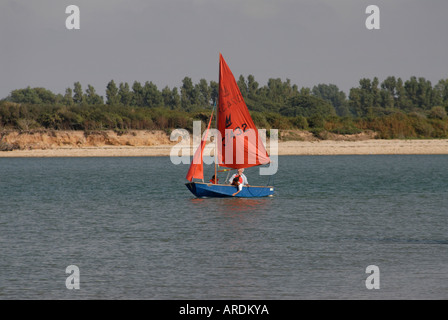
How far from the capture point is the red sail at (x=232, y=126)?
41125 millimetres

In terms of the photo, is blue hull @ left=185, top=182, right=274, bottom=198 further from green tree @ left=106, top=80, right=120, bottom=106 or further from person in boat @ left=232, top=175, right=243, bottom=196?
green tree @ left=106, top=80, right=120, bottom=106

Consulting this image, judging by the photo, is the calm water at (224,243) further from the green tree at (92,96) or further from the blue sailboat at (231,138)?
the green tree at (92,96)

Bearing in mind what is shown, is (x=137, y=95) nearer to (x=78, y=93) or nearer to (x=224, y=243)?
(x=78, y=93)

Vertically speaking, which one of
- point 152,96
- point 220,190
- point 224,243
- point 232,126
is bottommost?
point 224,243

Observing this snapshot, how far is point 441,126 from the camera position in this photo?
114 metres

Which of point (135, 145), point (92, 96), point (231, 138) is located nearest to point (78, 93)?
point (92, 96)

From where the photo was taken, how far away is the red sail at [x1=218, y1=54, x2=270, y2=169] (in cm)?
4112

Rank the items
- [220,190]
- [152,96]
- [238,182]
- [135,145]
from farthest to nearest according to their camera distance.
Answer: [152,96]
[135,145]
[220,190]
[238,182]

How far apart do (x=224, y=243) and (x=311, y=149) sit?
75.9 metres

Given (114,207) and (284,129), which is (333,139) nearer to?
(284,129)

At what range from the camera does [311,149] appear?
A: 10212cm

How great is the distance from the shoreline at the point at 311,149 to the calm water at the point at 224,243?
41.6 metres

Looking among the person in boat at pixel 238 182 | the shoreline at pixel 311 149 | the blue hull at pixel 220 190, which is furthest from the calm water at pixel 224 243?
the shoreline at pixel 311 149

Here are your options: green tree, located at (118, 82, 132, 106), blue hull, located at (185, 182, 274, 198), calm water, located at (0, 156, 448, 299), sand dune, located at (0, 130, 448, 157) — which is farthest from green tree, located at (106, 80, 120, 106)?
blue hull, located at (185, 182, 274, 198)
